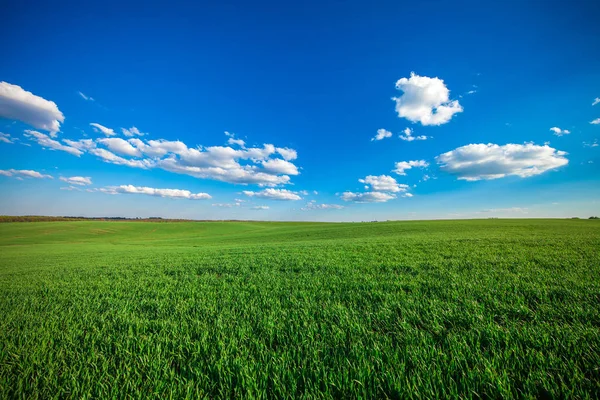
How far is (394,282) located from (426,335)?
2.47 metres

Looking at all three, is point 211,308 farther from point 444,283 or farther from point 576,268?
point 576,268

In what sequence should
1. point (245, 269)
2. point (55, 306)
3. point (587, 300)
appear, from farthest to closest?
point (245, 269) → point (55, 306) → point (587, 300)

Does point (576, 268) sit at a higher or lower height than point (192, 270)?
higher

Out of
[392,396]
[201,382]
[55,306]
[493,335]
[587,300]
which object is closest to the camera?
[392,396]

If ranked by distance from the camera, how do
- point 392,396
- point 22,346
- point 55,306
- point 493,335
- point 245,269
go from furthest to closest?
point 245,269, point 55,306, point 22,346, point 493,335, point 392,396

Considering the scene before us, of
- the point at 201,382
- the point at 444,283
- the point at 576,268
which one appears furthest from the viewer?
the point at 576,268

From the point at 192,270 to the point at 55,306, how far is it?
12.2ft

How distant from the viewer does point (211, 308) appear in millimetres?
3873

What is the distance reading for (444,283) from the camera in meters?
4.83

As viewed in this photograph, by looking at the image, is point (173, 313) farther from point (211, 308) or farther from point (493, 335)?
point (493, 335)

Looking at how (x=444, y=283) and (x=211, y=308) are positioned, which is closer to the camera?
(x=211, y=308)

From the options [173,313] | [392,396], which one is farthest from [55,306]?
[392,396]

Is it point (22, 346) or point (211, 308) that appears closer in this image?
point (22, 346)

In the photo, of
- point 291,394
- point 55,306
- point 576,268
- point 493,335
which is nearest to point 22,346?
point 55,306
